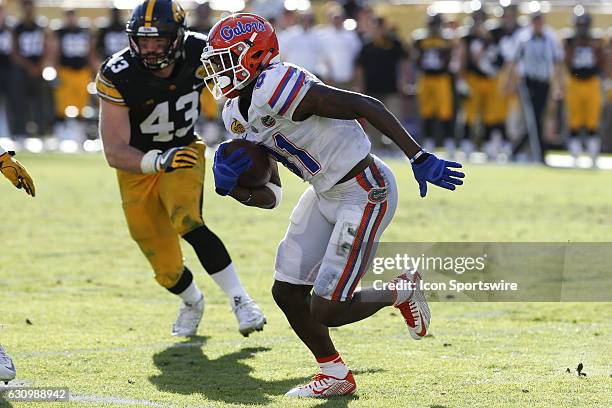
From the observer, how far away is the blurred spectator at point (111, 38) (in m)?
16.8

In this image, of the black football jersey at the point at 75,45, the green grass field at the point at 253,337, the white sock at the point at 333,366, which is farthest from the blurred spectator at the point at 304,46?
the white sock at the point at 333,366

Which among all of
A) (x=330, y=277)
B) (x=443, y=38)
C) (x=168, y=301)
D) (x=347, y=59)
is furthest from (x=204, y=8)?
(x=330, y=277)

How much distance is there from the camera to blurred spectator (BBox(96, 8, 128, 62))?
16781 mm

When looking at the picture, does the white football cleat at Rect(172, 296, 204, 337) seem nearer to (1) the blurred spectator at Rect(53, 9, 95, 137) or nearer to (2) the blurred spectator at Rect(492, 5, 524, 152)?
(2) the blurred spectator at Rect(492, 5, 524, 152)

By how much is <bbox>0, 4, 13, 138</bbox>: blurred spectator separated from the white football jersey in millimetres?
12979

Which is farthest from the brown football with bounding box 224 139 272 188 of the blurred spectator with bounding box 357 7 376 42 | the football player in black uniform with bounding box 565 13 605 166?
the blurred spectator with bounding box 357 7 376 42

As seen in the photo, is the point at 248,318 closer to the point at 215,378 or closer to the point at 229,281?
the point at 229,281

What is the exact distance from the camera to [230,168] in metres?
4.87

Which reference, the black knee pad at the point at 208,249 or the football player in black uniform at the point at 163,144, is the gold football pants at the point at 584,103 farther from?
the black knee pad at the point at 208,249

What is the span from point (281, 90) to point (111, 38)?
41.0ft

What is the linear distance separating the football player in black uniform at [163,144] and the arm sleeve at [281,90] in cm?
111

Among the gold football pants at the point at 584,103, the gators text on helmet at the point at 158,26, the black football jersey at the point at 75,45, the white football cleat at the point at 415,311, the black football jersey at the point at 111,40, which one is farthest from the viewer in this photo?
the black football jersey at the point at 75,45

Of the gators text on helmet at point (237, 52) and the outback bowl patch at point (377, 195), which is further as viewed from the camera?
the outback bowl patch at point (377, 195)

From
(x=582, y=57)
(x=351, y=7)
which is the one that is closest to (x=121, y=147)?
(x=582, y=57)
